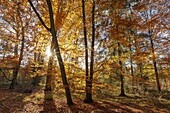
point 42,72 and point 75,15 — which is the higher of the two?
point 75,15

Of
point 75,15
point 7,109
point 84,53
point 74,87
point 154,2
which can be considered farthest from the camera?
point 154,2

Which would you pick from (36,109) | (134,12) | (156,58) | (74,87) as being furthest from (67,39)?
(156,58)

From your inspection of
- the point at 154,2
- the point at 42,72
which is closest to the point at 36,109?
the point at 42,72

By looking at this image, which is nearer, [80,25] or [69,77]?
[69,77]

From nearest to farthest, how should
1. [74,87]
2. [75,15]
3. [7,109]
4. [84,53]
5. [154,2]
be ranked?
[7,109] < [74,87] < [84,53] < [75,15] < [154,2]

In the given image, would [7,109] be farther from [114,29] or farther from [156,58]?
[156,58]

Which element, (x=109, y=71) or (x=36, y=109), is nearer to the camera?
(x=36, y=109)

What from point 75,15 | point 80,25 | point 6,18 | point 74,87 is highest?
point 6,18

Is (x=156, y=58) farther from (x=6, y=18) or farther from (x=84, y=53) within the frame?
(x=6, y=18)

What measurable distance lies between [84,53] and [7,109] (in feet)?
15.9

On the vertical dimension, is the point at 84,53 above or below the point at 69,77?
above

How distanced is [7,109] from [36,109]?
128cm

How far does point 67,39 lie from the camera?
9.09m

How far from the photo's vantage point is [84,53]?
871cm
